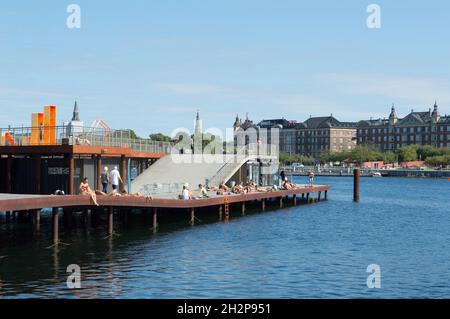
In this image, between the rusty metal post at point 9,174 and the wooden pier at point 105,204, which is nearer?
the wooden pier at point 105,204

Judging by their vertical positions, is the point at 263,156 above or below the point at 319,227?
above

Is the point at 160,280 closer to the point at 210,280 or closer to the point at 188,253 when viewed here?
the point at 210,280

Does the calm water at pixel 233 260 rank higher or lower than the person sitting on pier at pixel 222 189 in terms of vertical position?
lower

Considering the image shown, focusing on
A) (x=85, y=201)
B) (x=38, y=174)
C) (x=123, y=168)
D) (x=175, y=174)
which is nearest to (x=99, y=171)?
(x=123, y=168)

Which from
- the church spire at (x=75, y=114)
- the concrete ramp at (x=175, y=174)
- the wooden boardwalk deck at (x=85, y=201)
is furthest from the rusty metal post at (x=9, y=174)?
the church spire at (x=75, y=114)

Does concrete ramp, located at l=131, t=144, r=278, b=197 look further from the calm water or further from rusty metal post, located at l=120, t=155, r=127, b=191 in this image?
the calm water

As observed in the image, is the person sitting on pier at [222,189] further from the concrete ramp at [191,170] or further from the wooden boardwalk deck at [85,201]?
the concrete ramp at [191,170]

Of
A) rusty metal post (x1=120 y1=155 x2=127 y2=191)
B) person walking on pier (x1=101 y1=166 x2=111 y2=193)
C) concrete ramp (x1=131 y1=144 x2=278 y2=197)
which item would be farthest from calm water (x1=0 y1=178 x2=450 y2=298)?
concrete ramp (x1=131 y1=144 x2=278 y2=197)

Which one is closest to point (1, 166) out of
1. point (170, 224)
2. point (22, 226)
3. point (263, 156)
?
point (22, 226)

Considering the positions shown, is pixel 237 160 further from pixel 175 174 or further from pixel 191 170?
pixel 175 174

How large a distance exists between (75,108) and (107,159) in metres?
41.7

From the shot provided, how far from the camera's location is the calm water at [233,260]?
22.8m

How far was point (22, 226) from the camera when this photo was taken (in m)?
40.7

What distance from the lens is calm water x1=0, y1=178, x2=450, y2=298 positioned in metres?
22.8
